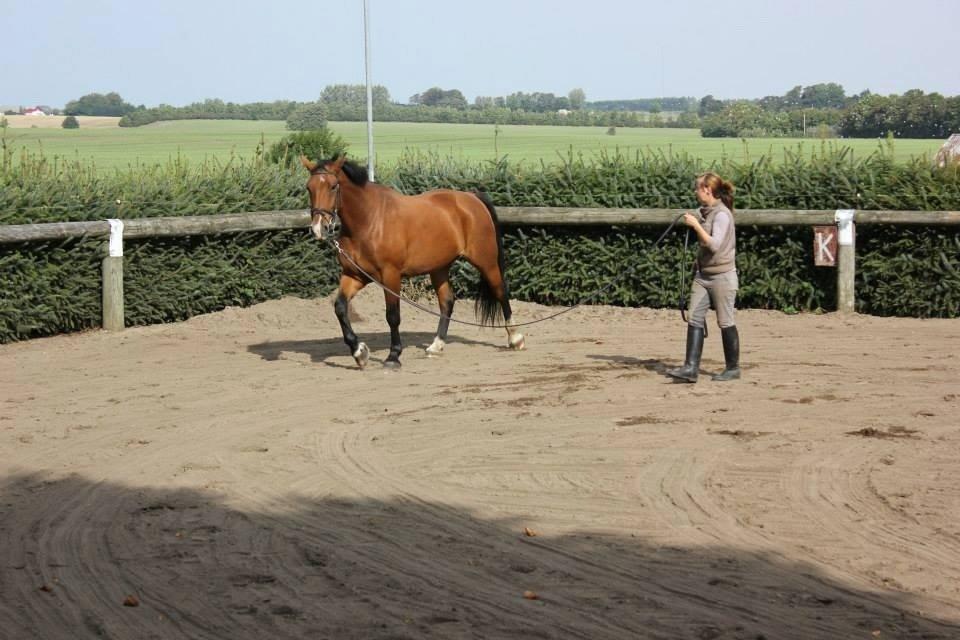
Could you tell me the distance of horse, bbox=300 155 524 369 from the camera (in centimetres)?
1184

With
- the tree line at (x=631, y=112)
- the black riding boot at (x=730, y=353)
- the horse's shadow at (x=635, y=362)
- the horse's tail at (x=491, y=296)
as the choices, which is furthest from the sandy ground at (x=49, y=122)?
the black riding boot at (x=730, y=353)

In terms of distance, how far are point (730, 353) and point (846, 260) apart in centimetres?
433

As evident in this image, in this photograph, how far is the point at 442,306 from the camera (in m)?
13.3

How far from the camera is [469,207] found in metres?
13.1

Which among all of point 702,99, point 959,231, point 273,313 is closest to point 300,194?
point 273,313

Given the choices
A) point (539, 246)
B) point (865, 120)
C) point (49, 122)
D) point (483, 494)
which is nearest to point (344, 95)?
point (49, 122)

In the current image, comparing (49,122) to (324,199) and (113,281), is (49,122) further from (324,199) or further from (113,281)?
(324,199)

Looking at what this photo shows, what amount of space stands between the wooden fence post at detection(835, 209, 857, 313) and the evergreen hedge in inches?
8.5

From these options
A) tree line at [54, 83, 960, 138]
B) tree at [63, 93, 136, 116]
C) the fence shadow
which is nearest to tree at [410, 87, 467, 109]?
tree line at [54, 83, 960, 138]

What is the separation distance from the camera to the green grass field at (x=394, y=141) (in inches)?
1188

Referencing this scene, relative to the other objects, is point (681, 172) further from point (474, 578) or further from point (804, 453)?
point (474, 578)

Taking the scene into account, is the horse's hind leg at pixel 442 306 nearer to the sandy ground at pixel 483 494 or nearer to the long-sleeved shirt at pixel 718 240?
the sandy ground at pixel 483 494

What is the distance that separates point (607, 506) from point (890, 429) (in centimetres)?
280

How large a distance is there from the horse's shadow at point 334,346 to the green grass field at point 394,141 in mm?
13895
